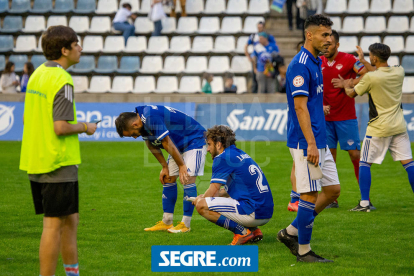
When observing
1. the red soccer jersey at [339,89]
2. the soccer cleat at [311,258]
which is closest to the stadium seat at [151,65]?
the red soccer jersey at [339,89]

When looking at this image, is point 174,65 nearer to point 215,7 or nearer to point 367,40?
point 215,7

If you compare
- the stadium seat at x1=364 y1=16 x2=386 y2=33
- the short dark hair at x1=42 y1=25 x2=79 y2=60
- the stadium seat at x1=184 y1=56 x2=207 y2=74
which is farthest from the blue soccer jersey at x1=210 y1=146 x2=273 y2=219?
the stadium seat at x1=364 y1=16 x2=386 y2=33

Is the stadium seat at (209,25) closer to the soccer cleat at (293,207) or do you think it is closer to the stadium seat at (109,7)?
the stadium seat at (109,7)

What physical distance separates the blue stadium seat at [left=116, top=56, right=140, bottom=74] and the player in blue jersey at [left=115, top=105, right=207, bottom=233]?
1283 centimetres

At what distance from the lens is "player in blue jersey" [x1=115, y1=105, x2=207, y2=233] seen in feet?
18.5

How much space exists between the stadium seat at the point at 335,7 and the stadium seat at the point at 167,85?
6.52 metres

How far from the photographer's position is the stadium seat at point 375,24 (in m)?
18.7

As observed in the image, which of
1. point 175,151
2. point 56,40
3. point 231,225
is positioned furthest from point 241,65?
point 56,40

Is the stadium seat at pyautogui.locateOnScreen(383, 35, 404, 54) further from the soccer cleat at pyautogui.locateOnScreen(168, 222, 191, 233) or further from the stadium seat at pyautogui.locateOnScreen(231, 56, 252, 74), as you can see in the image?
the soccer cleat at pyautogui.locateOnScreen(168, 222, 191, 233)

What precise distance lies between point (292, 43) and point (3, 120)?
33.9 feet

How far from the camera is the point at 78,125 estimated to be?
3652 millimetres

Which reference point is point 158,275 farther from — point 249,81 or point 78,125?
point 249,81

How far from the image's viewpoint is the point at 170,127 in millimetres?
6039

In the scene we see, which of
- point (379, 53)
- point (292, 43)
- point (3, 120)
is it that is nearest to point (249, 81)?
point (292, 43)
